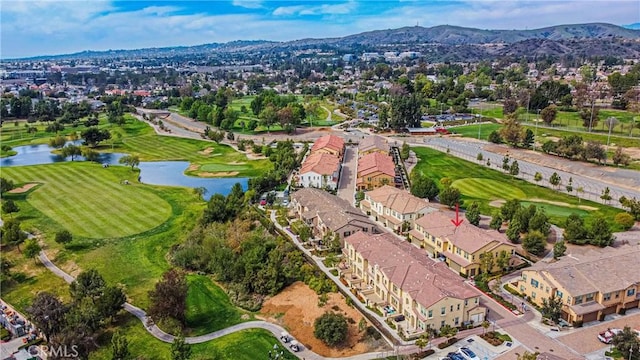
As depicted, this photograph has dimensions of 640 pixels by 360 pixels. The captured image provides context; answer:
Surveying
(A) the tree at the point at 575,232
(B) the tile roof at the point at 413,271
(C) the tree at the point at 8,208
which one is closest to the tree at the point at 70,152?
(C) the tree at the point at 8,208

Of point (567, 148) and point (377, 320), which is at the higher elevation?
point (567, 148)

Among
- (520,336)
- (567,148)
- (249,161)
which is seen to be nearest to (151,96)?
(249,161)

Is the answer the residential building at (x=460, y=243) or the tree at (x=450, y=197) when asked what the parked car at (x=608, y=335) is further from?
the tree at (x=450, y=197)

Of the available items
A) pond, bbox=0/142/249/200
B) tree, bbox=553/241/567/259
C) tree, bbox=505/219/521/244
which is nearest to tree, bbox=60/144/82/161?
pond, bbox=0/142/249/200

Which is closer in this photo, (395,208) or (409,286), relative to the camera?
(409,286)

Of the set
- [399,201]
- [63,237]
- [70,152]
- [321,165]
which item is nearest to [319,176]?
[321,165]

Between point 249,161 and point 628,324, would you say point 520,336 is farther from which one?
point 249,161

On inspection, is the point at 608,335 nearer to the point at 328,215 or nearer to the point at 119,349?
the point at 328,215
